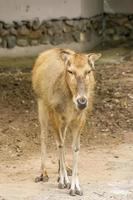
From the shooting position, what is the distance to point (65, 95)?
6.64 metres

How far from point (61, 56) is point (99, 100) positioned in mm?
3489

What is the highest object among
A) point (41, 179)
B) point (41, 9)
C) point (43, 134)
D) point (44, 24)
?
point (41, 9)

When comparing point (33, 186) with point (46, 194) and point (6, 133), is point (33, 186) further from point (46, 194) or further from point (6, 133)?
point (6, 133)

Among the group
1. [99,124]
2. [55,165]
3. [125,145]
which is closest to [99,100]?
[99,124]

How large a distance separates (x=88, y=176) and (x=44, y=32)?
6.77m

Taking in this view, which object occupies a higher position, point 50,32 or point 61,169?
point 50,32

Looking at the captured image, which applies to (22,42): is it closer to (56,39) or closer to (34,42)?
(34,42)

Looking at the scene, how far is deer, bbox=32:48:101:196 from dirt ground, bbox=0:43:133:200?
0.89ft

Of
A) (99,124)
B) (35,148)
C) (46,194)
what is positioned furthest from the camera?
(99,124)

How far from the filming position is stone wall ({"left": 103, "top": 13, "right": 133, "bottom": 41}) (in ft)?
49.7

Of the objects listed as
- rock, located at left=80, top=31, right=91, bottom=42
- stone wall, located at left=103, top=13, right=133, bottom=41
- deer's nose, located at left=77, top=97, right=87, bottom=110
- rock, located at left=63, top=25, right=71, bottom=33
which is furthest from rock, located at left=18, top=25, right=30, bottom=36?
deer's nose, located at left=77, top=97, right=87, bottom=110

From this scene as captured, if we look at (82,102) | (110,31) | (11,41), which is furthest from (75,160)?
(110,31)

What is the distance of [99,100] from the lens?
10.1 metres

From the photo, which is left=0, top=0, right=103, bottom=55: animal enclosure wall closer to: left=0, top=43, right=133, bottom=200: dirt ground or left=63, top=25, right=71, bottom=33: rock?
left=63, top=25, right=71, bottom=33: rock
